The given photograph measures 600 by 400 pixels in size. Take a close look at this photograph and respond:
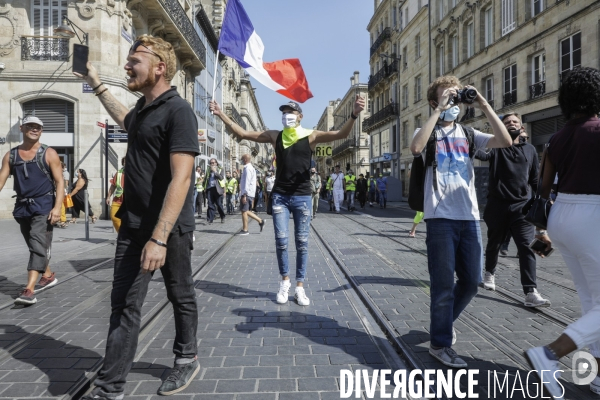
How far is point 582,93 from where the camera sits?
2.94m

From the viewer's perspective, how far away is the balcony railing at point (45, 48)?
60.0ft

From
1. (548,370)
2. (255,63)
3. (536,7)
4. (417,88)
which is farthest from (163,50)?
(417,88)

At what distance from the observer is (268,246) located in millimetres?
9680

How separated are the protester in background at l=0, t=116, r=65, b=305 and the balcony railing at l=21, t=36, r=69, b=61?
15.0 meters

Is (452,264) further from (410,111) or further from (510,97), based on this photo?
(410,111)

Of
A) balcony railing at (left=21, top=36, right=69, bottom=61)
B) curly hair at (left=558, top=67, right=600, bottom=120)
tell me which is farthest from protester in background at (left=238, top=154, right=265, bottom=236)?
balcony railing at (left=21, top=36, right=69, bottom=61)

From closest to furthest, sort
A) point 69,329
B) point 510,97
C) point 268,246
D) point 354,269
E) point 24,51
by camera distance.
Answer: point 69,329, point 354,269, point 268,246, point 24,51, point 510,97

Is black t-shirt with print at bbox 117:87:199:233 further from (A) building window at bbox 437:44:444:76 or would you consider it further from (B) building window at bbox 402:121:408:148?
(B) building window at bbox 402:121:408:148

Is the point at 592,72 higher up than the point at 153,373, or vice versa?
the point at 592,72

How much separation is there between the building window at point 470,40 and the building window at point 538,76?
21.5 feet

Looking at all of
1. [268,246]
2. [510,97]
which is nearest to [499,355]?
[268,246]

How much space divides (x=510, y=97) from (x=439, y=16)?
39.6ft

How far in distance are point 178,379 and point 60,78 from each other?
18.1m

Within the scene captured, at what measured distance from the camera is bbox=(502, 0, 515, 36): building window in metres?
22.5
